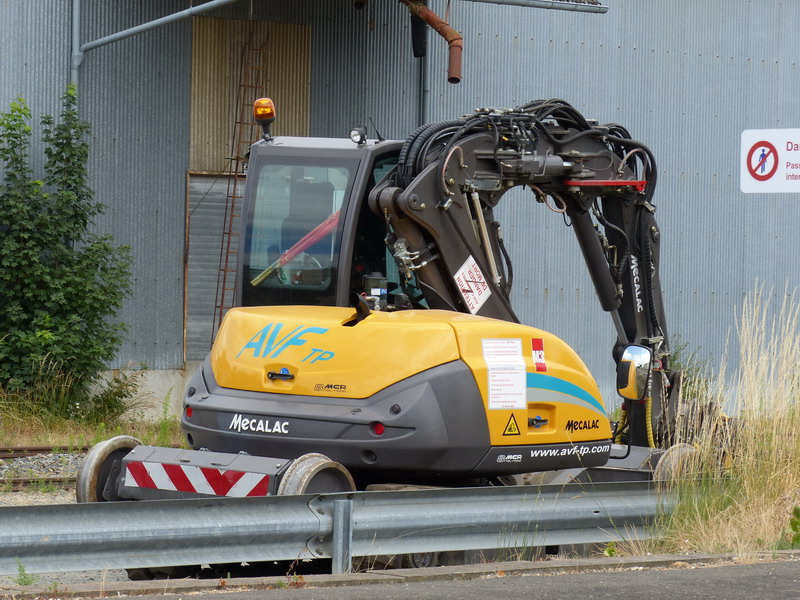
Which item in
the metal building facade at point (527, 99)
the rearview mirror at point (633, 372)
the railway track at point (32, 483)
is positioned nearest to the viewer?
the rearview mirror at point (633, 372)

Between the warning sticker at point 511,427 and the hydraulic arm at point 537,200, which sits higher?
the hydraulic arm at point 537,200

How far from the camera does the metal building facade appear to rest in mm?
16984

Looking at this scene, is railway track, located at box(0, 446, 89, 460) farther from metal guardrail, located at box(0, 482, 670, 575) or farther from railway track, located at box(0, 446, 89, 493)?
metal guardrail, located at box(0, 482, 670, 575)

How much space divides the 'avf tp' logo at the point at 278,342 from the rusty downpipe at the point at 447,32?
1009cm

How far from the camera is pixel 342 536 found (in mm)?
6934

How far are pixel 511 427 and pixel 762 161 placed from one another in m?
5.03

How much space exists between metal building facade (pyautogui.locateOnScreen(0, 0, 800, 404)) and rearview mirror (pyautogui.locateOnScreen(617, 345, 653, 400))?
9089 millimetres

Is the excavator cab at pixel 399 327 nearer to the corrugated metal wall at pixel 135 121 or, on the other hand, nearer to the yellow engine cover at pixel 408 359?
the yellow engine cover at pixel 408 359

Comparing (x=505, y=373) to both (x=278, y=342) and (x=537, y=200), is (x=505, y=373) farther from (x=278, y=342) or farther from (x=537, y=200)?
(x=537, y=200)

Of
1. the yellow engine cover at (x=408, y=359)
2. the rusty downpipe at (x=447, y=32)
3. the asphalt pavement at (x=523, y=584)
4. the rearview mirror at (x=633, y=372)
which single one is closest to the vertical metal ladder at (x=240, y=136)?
the rusty downpipe at (x=447, y=32)

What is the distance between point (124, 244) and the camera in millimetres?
16969

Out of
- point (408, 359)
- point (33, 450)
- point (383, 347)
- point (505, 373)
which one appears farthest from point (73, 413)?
point (505, 373)

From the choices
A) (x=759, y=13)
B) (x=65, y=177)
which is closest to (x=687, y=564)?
(x=65, y=177)

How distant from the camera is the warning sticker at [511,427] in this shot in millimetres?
7988
